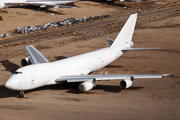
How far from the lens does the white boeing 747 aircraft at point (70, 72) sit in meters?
31.3

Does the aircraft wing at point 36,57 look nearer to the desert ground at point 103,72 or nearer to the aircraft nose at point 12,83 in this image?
the desert ground at point 103,72

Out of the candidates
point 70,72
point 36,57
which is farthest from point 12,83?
point 36,57

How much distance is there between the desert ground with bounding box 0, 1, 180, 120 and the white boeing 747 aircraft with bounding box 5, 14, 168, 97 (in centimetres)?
163

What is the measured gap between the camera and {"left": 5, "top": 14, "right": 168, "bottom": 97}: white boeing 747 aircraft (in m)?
31.3

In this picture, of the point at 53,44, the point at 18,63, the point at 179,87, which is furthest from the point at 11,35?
the point at 179,87

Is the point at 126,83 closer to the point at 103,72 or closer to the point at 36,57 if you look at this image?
the point at 103,72

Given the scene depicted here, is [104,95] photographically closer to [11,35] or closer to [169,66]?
[169,66]

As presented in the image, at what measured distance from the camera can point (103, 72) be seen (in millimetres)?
43031

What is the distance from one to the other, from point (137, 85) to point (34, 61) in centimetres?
1593

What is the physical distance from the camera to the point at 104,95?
33.8 m

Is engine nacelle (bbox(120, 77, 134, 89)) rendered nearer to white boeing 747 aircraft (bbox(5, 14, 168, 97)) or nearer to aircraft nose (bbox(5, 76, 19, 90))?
white boeing 747 aircraft (bbox(5, 14, 168, 97))

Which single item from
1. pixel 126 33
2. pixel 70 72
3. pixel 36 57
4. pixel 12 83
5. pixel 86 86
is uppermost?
pixel 126 33

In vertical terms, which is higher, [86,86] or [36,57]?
[36,57]

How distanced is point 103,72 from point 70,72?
8.37m
